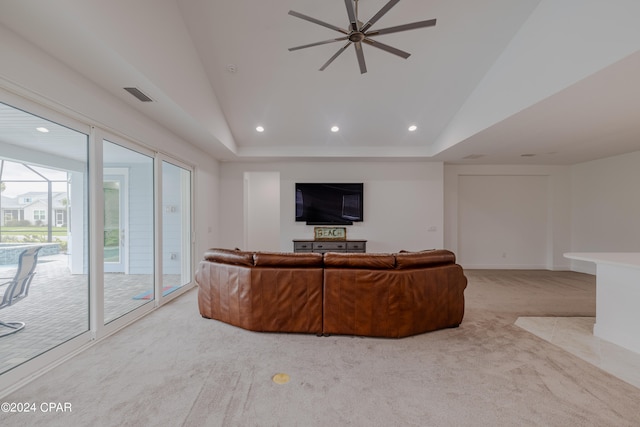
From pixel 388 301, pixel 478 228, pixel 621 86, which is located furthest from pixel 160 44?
pixel 478 228

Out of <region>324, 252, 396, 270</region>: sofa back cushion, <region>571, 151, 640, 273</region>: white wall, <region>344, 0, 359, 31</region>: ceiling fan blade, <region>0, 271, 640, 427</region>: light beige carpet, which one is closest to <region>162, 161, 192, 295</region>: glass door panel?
<region>0, 271, 640, 427</region>: light beige carpet

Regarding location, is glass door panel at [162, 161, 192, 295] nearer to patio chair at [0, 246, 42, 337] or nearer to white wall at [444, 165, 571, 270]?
patio chair at [0, 246, 42, 337]

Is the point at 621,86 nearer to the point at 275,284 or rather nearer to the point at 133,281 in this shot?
the point at 275,284

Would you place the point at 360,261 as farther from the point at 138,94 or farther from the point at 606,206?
the point at 606,206

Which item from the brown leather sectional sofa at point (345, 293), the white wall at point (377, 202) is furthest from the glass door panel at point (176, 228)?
the brown leather sectional sofa at point (345, 293)

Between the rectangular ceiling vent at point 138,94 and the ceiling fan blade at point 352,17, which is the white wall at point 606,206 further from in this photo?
the rectangular ceiling vent at point 138,94

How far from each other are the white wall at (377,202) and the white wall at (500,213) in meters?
0.69

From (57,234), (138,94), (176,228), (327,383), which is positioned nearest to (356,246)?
(176,228)

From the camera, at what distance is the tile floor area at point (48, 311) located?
86.4 inches

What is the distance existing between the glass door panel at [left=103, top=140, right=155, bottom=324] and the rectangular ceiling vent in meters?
0.65

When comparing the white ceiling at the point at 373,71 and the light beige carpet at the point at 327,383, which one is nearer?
the light beige carpet at the point at 327,383

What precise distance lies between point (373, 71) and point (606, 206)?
19.3ft

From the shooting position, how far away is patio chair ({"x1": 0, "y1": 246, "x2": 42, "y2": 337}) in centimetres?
222

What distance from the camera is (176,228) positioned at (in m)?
4.39
